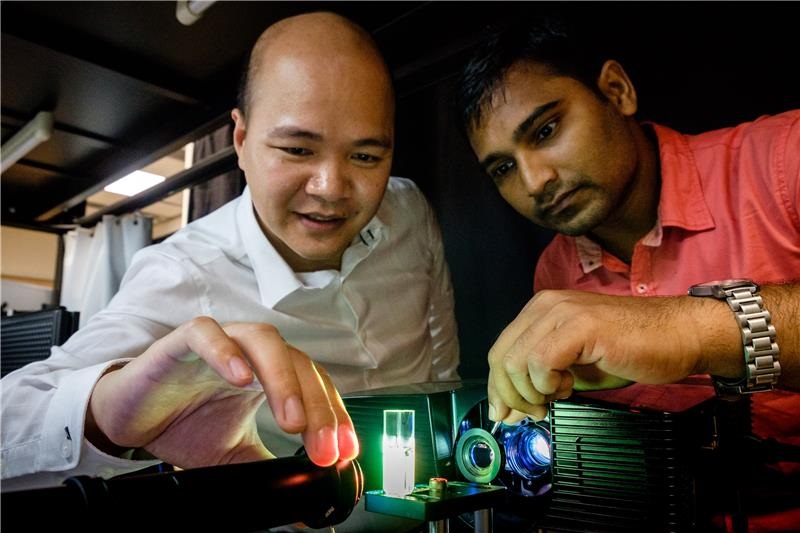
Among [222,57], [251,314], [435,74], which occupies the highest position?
[222,57]

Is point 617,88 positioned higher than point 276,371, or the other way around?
point 617,88

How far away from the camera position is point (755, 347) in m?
0.67

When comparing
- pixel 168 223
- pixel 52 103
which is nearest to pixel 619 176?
pixel 52 103

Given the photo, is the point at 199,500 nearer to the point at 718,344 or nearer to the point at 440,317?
the point at 718,344

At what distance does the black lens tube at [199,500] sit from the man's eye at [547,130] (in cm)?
87

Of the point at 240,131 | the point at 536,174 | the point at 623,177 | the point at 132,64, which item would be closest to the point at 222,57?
the point at 132,64

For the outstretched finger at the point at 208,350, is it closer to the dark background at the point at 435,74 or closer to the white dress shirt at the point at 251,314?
the white dress shirt at the point at 251,314

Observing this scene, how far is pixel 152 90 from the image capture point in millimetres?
2301

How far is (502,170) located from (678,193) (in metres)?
0.37

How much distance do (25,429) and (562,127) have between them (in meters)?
1.08

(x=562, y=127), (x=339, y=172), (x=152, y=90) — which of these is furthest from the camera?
(x=152, y=90)

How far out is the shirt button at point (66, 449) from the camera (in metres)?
0.72

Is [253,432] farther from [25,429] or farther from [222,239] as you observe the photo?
[222,239]

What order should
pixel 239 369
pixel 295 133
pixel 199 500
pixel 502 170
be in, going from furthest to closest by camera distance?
1. pixel 502 170
2. pixel 295 133
3. pixel 239 369
4. pixel 199 500
